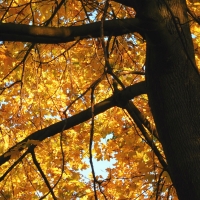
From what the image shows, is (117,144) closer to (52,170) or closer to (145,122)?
(52,170)

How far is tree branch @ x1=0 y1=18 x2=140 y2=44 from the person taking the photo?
5.71 feet

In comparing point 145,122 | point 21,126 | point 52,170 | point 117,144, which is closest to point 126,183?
point 117,144

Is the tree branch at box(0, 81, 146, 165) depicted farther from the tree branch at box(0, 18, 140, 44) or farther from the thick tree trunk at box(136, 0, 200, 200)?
the tree branch at box(0, 18, 140, 44)

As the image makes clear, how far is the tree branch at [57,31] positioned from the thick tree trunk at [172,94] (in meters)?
0.14

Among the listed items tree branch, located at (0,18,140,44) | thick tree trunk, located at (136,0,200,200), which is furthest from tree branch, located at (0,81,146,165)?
tree branch, located at (0,18,140,44)

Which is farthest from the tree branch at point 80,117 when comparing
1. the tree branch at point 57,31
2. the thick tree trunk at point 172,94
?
the tree branch at point 57,31

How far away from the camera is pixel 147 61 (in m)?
2.15

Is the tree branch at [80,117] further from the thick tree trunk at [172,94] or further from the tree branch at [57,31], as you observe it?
the tree branch at [57,31]

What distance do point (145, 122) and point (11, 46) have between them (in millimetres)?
1767

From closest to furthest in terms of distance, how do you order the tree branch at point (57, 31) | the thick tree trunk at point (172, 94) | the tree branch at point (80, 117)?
the tree branch at point (57, 31) < the thick tree trunk at point (172, 94) < the tree branch at point (80, 117)

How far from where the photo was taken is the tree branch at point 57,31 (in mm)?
1739

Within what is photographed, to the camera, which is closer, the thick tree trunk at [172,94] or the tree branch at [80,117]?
the thick tree trunk at [172,94]

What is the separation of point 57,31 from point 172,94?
711mm

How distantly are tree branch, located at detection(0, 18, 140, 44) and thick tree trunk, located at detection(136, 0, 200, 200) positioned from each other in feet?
0.44
